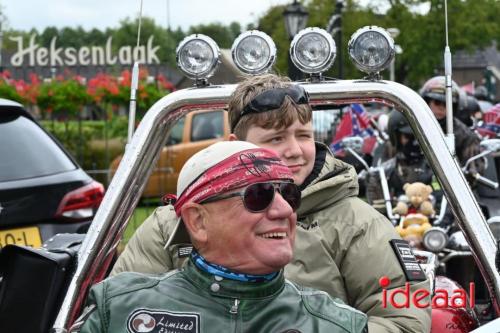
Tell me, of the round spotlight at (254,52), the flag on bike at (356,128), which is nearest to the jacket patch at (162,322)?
the round spotlight at (254,52)

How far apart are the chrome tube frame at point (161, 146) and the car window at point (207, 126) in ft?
40.2

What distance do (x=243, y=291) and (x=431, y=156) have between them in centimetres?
114

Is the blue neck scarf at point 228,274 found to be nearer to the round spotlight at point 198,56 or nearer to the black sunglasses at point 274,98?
the black sunglasses at point 274,98

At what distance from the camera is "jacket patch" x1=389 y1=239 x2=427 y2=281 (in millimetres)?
2838

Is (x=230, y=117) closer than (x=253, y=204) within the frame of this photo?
No

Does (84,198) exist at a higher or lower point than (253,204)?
lower

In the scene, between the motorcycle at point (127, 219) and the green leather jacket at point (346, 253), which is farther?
the motorcycle at point (127, 219)

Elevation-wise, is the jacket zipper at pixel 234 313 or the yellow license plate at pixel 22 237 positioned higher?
the jacket zipper at pixel 234 313

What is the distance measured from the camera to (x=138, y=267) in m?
3.13

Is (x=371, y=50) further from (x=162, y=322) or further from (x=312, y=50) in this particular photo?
(x=162, y=322)

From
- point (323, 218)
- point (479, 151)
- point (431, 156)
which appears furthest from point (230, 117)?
point (479, 151)

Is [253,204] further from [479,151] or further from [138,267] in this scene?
[479,151]

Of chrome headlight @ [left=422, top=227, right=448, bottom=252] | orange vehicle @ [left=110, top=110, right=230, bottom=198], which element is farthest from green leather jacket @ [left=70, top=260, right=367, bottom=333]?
orange vehicle @ [left=110, top=110, right=230, bottom=198]

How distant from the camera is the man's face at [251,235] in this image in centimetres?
216
